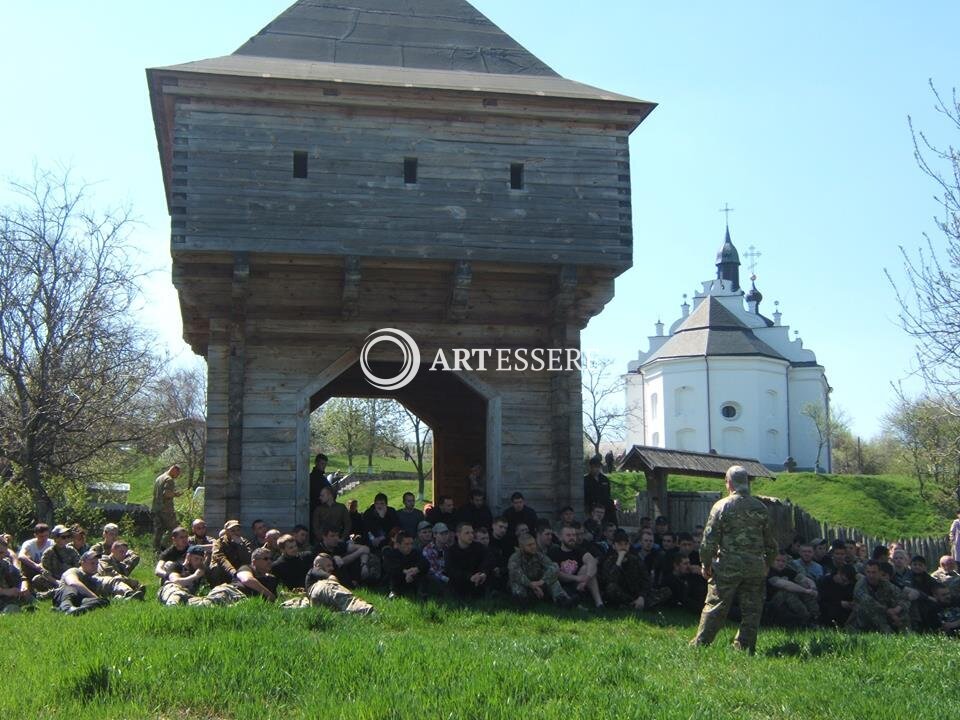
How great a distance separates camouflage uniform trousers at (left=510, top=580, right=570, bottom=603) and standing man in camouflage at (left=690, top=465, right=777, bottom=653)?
8.56ft

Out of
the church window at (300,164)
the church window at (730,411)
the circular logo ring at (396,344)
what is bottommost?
the circular logo ring at (396,344)

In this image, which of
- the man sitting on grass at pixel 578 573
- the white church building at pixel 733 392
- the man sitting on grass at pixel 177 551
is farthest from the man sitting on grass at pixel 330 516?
the white church building at pixel 733 392

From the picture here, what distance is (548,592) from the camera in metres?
12.6

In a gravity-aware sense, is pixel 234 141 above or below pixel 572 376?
above

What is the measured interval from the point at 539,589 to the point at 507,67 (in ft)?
28.9

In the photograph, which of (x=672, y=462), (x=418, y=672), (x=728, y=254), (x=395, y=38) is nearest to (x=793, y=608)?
(x=418, y=672)

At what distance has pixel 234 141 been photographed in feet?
49.1

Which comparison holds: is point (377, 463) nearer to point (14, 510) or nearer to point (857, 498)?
point (857, 498)

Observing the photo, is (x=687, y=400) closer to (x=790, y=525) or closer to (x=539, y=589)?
(x=790, y=525)

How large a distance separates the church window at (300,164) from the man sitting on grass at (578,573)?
21.1ft

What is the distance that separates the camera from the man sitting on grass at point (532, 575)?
1245cm

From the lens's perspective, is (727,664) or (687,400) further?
(687,400)

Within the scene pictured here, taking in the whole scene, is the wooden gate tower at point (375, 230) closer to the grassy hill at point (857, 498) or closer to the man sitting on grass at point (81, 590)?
the man sitting on grass at point (81, 590)

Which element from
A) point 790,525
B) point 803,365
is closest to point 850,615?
point 790,525
